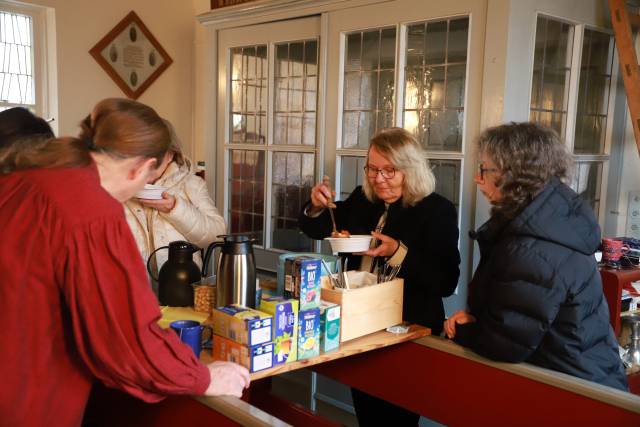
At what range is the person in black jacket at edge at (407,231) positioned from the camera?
197 centimetres

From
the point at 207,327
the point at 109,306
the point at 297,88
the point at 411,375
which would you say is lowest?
the point at 411,375

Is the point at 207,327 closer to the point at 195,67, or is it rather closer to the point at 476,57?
the point at 476,57

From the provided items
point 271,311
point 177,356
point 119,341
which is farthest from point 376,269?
point 119,341

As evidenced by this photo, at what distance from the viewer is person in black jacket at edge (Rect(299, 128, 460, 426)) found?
1967mm

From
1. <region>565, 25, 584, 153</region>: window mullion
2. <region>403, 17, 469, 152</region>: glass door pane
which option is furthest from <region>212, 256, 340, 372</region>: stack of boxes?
<region>565, 25, 584, 153</region>: window mullion

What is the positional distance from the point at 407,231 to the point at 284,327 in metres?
0.69

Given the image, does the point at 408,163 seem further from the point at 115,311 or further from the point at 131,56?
the point at 131,56

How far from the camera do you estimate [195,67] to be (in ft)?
14.2

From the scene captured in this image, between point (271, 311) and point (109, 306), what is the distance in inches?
18.3

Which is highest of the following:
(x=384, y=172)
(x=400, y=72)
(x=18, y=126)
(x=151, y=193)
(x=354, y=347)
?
(x=400, y=72)

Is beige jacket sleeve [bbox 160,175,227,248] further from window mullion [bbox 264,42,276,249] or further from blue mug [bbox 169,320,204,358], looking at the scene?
window mullion [bbox 264,42,276,249]

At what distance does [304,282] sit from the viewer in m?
1.65

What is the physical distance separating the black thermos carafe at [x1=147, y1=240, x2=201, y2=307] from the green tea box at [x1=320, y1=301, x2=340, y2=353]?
47 centimetres

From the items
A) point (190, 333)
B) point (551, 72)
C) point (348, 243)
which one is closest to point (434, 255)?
point (348, 243)
